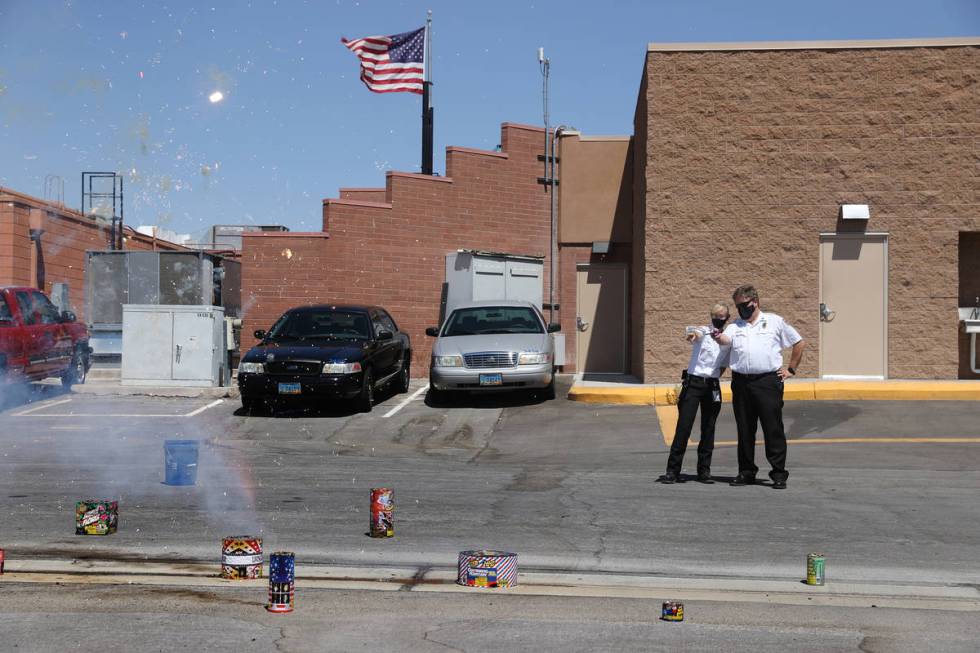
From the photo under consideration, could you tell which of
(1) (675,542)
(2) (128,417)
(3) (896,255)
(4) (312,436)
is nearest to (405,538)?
(1) (675,542)

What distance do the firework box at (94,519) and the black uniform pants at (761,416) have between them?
573 cm

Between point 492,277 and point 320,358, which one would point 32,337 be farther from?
point 492,277

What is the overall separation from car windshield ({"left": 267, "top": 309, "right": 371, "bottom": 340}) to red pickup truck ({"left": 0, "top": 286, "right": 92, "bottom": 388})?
352 cm

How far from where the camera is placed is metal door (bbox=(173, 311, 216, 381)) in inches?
768

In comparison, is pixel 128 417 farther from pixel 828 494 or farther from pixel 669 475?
pixel 828 494

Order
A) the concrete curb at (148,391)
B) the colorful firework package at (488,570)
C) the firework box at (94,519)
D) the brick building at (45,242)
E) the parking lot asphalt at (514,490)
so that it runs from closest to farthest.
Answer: the colorful firework package at (488,570) → the parking lot asphalt at (514,490) → the firework box at (94,519) → the concrete curb at (148,391) → the brick building at (45,242)

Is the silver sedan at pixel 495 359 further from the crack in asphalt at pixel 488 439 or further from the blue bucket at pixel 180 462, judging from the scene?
the blue bucket at pixel 180 462

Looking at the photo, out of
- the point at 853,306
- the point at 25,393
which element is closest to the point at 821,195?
the point at 853,306

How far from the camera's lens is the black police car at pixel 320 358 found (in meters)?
16.8

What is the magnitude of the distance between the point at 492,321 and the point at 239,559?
12.7m

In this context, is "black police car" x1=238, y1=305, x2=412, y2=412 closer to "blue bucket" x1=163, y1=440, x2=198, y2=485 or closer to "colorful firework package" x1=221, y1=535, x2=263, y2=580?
"blue bucket" x1=163, y1=440, x2=198, y2=485

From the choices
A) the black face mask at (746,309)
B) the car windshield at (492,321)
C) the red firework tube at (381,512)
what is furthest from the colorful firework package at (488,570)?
the car windshield at (492,321)

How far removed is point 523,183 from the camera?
83.0ft

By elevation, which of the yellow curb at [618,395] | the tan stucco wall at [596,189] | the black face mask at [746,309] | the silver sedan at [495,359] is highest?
the tan stucco wall at [596,189]
